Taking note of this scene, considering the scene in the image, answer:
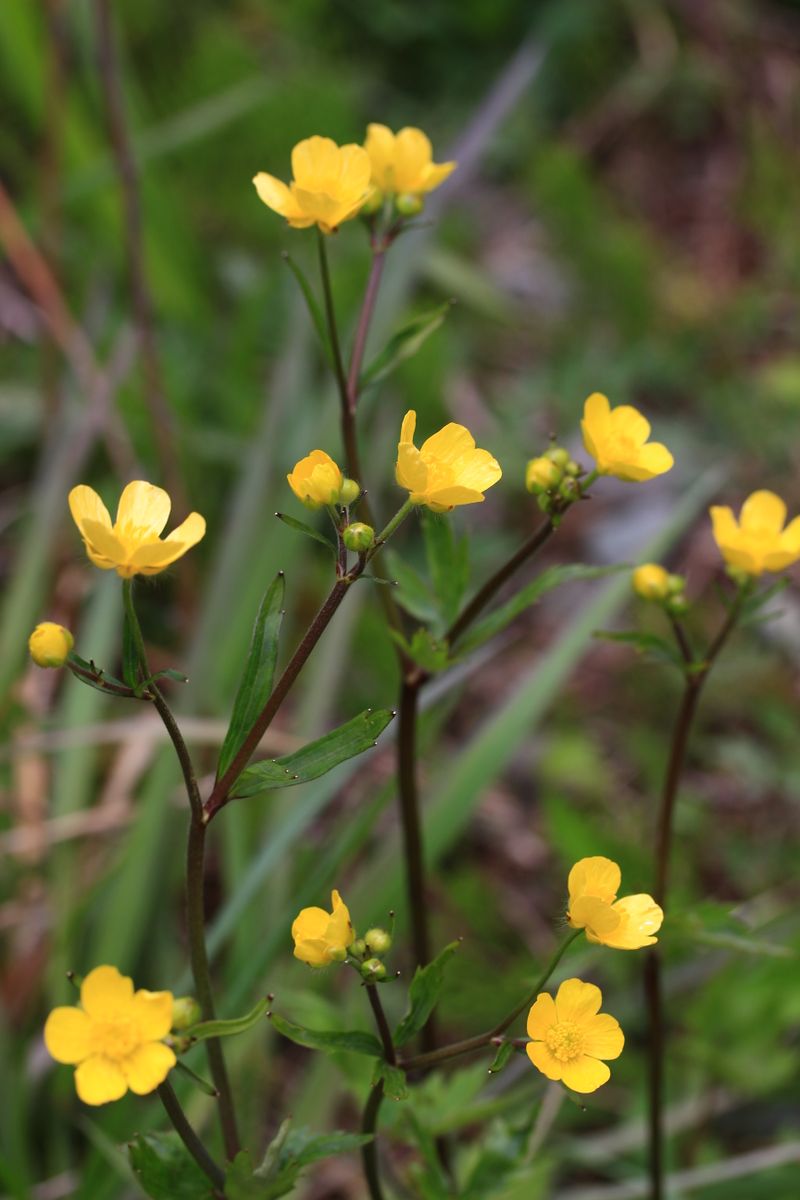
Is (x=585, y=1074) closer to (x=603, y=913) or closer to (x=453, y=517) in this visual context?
(x=603, y=913)

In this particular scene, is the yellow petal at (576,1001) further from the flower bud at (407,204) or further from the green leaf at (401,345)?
the flower bud at (407,204)

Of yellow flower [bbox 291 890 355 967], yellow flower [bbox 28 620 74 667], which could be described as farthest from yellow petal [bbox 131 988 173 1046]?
yellow flower [bbox 28 620 74 667]

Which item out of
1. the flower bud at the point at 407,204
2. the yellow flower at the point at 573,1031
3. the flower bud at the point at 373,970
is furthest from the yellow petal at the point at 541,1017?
the flower bud at the point at 407,204

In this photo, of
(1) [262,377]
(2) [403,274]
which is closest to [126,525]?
(2) [403,274]

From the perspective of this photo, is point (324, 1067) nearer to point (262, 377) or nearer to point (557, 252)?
point (262, 377)

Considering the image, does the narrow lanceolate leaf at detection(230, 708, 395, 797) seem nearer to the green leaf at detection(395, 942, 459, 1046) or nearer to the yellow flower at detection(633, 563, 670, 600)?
the green leaf at detection(395, 942, 459, 1046)

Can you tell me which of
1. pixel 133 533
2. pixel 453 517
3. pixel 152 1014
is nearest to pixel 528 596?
pixel 133 533
